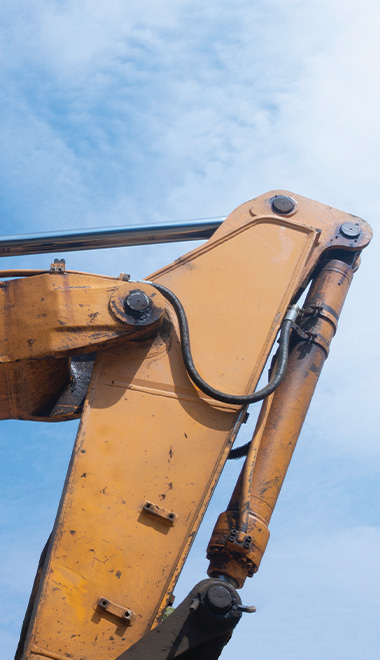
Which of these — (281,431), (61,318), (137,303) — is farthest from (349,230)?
(61,318)

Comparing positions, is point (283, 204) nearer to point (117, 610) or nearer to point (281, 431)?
point (281, 431)

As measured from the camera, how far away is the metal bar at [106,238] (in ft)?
13.8

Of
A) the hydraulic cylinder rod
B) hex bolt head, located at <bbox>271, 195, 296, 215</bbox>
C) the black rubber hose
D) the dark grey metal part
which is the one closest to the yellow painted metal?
the black rubber hose

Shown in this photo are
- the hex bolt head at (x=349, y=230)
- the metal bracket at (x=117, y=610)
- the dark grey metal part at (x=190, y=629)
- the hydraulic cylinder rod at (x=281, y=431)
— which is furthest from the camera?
the hex bolt head at (x=349, y=230)

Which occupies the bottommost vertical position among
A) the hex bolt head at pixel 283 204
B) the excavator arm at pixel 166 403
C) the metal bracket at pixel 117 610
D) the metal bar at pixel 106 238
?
the metal bracket at pixel 117 610

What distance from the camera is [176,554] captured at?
10.5 ft

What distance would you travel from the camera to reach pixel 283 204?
13.8ft

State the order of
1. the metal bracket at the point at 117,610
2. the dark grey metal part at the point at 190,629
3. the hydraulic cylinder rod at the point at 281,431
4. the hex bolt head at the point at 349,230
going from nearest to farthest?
the dark grey metal part at the point at 190,629, the metal bracket at the point at 117,610, the hydraulic cylinder rod at the point at 281,431, the hex bolt head at the point at 349,230

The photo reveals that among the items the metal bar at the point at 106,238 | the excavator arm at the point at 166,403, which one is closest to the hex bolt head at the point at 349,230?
the excavator arm at the point at 166,403

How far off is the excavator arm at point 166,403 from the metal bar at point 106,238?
0.31 metres

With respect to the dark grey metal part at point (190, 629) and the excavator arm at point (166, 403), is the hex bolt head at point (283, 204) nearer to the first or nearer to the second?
the excavator arm at point (166, 403)

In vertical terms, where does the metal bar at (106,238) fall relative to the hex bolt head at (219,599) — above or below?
above

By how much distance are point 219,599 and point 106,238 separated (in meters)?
2.24

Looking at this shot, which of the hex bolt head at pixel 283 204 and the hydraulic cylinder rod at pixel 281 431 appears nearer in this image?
the hydraulic cylinder rod at pixel 281 431
